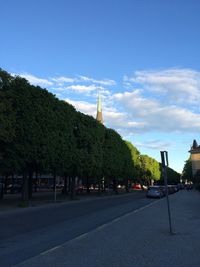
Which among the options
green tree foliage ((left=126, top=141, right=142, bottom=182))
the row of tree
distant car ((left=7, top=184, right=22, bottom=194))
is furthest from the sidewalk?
green tree foliage ((left=126, top=141, right=142, bottom=182))

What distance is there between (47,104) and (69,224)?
18.8m

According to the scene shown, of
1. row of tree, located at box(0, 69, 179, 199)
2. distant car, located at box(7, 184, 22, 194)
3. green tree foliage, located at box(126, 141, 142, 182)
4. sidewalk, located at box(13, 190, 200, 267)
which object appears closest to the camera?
sidewalk, located at box(13, 190, 200, 267)

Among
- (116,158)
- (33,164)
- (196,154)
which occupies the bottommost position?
Result: (33,164)

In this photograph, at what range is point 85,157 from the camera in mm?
47500

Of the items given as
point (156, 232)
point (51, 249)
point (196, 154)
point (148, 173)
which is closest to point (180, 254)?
point (51, 249)

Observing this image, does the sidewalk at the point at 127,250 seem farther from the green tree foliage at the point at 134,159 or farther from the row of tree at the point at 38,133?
the green tree foliage at the point at 134,159

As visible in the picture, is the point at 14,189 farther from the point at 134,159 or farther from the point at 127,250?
the point at 127,250

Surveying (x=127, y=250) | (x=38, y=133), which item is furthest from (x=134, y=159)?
(x=127, y=250)

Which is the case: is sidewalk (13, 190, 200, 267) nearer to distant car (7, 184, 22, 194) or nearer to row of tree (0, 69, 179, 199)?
row of tree (0, 69, 179, 199)

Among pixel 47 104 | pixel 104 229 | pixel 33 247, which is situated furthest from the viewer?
pixel 47 104

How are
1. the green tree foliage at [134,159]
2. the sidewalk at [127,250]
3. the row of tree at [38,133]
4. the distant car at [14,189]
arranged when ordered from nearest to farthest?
the sidewalk at [127,250], the row of tree at [38,133], the distant car at [14,189], the green tree foliage at [134,159]

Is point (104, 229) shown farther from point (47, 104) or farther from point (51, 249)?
point (47, 104)

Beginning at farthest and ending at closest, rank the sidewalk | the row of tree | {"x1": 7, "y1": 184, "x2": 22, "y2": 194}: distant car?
{"x1": 7, "y1": 184, "x2": 22, "y2": 194}: distant car < the row of tree < the sidewalk

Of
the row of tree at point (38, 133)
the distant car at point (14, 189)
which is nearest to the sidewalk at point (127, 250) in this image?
the row of tree at point (38, 133)
